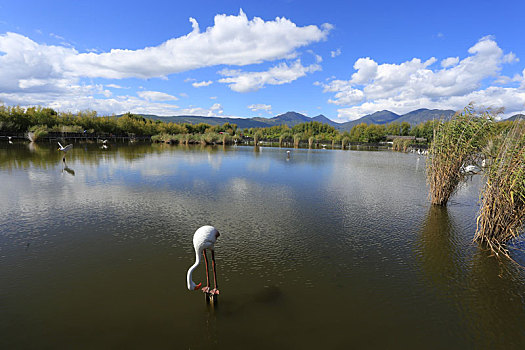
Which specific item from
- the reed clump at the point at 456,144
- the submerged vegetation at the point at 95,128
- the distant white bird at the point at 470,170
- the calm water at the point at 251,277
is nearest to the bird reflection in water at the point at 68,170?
the calm water at the point at 251,277

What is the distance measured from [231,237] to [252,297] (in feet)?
10.3

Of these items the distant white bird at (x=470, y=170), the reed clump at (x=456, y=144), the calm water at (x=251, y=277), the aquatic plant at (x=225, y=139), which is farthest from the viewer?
the aquatic plant at (x=225, y=139)

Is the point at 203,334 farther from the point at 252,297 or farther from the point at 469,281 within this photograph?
the point at 469,281

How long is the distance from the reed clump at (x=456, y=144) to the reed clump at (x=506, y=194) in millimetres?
2926

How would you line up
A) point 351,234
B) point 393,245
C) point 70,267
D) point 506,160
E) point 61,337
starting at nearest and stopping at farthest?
point 61,337
point 70,267
point 506,160
point 393,245
point 351,234

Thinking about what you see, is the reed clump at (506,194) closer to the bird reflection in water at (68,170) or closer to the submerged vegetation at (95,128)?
the bird reflection in water at (68,170)

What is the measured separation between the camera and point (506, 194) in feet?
25.4

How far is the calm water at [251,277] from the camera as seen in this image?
4.83 meters

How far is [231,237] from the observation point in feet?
28.7

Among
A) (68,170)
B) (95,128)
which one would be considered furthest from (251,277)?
(95,128)

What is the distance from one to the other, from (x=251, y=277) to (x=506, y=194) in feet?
25.4

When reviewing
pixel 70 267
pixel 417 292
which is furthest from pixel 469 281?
pixel 70 267

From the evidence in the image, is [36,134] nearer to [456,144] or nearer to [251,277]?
[251,277]

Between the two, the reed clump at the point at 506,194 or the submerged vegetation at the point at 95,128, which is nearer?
the reed clump at the point at 506,194
